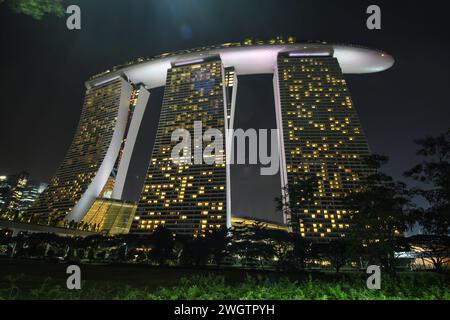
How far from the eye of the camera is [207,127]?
110750mm

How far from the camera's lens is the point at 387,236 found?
25.2m

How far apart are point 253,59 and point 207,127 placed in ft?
166

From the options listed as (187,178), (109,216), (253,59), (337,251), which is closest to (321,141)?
(187,178)

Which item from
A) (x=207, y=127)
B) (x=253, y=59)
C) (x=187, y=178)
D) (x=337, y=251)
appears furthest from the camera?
(x=253, y=59)

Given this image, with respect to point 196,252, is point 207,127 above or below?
above

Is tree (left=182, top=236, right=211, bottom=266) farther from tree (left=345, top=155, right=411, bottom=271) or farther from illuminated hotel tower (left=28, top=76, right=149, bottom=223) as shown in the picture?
illuminated hotel tower (left=28, top=76, right=149, bottom=223)

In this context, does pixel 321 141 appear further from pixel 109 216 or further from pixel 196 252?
pixel 109 216

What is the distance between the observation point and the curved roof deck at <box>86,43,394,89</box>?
13050 centimetres
